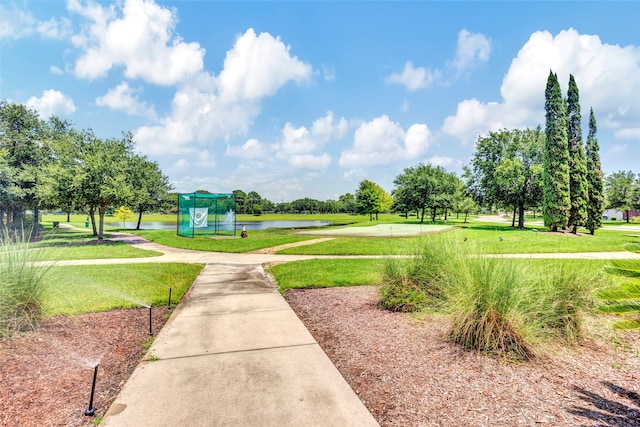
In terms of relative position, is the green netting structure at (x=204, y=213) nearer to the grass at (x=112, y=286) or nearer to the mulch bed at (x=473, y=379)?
the grass at (x=112, y=286)

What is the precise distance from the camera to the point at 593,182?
2539cm

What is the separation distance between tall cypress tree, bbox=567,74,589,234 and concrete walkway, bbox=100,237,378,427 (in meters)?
27.2

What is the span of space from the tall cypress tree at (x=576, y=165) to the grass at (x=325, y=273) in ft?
70.5

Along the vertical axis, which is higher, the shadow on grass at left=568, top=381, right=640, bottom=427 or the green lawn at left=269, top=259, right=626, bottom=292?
the shadow on grass at left=568, top=381, right=640, bottom=427

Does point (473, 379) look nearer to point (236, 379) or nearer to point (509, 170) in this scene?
point (236, 379)

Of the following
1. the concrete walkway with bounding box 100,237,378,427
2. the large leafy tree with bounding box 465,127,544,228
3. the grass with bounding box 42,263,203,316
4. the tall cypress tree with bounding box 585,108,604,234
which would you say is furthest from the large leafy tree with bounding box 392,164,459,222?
the concrete walkway with bounding box 100,237,378,427

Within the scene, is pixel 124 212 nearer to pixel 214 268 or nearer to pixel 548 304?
pixel 214 268

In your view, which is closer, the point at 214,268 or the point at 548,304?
the point at 548,304

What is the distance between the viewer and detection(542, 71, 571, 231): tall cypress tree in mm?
23297

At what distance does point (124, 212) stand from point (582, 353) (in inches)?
1620

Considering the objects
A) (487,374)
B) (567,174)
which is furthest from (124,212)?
(567,174)

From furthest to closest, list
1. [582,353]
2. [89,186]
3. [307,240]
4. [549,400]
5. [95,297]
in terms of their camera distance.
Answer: [307,240]
[89,186]
[95,297]
[582,353]
[549,400]

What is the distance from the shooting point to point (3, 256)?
15.4ft

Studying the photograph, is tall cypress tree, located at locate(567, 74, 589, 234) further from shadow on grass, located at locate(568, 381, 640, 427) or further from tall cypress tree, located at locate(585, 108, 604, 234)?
shadow on grass, located at locate(568, 381, 640, 427)
